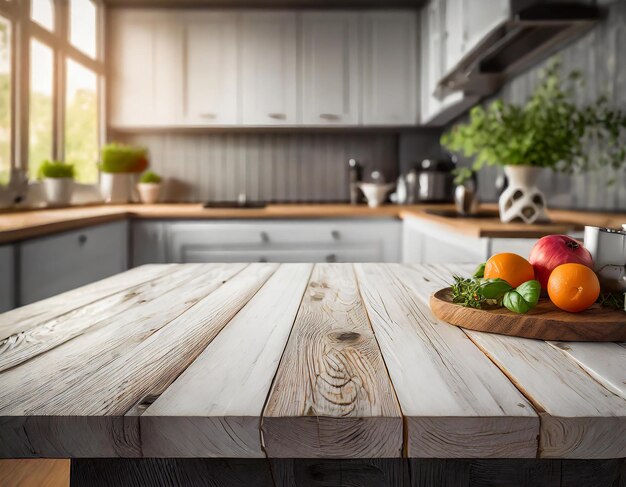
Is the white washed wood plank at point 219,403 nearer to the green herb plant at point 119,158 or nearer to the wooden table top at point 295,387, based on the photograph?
the wooden table top at point 295,387

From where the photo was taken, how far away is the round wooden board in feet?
2.71

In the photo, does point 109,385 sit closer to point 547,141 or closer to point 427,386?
point 427,386

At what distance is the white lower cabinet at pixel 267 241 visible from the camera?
11.3 ft

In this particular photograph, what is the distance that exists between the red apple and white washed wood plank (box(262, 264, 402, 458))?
0.35 metres

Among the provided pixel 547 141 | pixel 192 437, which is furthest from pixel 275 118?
pixel 192 437

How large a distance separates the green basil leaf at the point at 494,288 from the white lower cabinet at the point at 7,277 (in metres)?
1.73

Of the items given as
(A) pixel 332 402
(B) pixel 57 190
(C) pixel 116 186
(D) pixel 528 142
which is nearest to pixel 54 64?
(B) pixel 57 190

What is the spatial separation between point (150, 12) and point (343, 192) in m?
1.84

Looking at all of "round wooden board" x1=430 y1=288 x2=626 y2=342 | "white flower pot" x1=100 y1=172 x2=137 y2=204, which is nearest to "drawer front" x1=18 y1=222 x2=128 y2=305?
"white flower pot" x1=100 y1=172 x2=137 y2=204

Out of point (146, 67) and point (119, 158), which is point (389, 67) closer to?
point (146, 67)

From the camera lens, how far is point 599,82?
96.1 inches

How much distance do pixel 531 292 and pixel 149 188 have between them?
366 centimetres

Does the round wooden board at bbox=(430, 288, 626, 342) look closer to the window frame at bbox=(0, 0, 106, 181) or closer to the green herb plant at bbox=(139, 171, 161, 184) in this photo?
the window frame at bbox=(0, 0, 106, 181)

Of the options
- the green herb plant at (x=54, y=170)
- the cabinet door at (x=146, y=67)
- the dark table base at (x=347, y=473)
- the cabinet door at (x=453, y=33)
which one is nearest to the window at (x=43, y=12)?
the cabinet door at (x=146, y=67)
